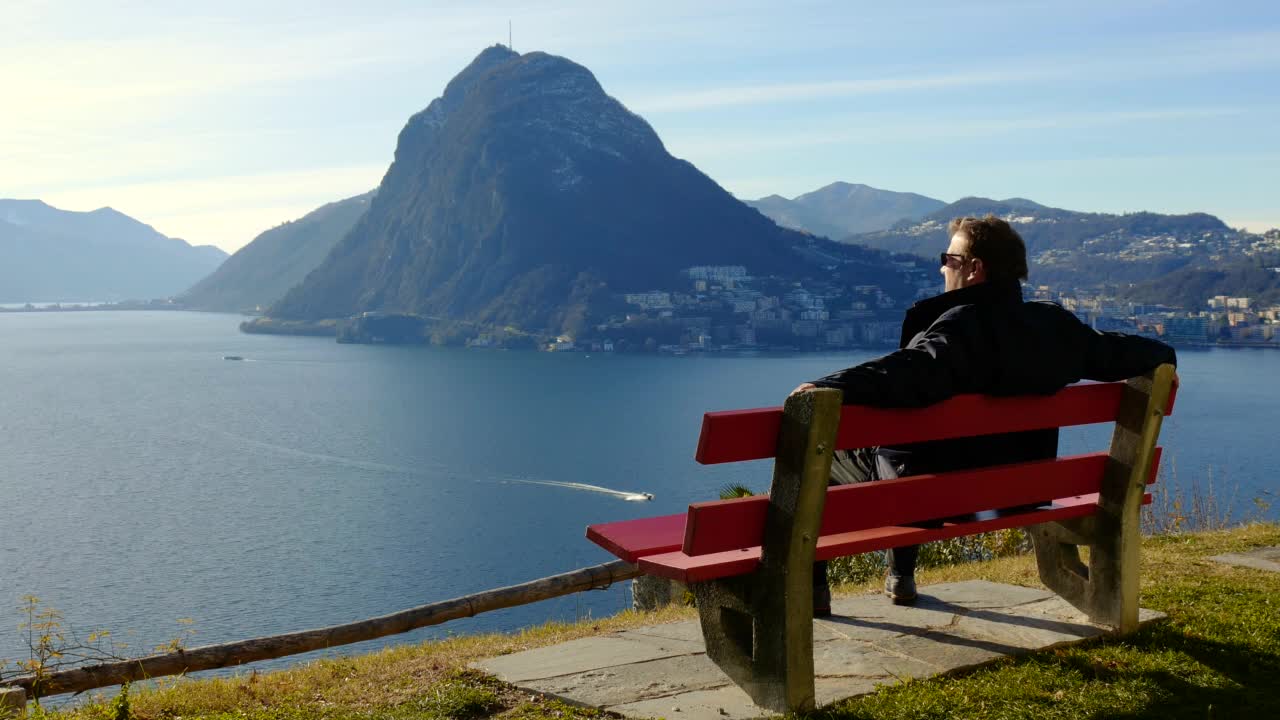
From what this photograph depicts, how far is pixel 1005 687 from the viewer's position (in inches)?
142

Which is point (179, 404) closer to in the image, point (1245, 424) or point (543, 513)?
point (543, 513)

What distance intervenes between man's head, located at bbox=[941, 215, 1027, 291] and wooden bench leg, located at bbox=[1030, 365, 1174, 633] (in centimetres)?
67

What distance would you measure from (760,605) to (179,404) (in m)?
112

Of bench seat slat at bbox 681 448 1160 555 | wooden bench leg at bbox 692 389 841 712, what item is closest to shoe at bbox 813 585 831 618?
bench seat slat at bbox 681 448 1160 555

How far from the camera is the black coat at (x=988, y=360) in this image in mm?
3326

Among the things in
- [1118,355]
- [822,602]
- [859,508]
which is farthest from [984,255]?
[822,602]

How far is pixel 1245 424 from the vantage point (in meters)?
75.1

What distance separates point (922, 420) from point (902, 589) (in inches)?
65.4

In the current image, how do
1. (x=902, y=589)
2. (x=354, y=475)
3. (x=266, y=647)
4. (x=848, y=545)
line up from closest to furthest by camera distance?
(x=848, y=545)
(x=902, y=589)
(x=266, y=647)
(x=354, y=475)

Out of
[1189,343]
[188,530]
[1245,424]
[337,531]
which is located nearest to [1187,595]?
[337,531]

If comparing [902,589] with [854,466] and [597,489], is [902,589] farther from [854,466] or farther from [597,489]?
[597,489]

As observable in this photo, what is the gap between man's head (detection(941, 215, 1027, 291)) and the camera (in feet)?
12.8

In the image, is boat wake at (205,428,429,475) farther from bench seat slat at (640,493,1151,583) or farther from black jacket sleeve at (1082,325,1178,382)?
black jacket sleeve at (1082,325,1178,382)

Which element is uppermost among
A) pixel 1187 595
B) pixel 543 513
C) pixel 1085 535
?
pixel 1085 535
